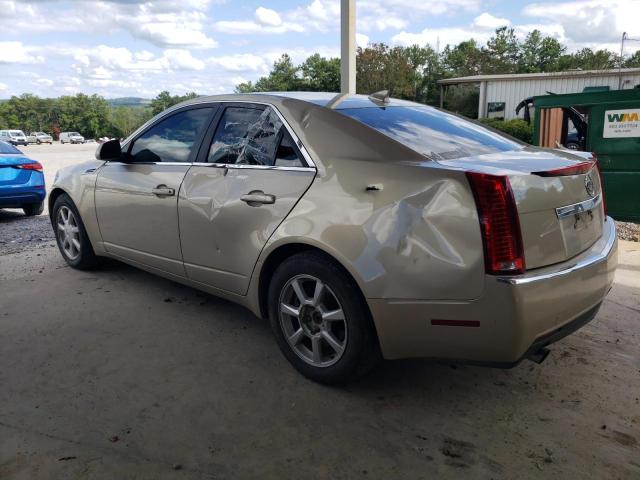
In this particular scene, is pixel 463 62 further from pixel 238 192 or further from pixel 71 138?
pixel 238 192

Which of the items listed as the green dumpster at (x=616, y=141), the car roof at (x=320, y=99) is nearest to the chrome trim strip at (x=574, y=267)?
the car roof at (x=320, y=99)

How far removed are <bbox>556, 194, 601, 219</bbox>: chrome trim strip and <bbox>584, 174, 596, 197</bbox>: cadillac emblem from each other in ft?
0.11

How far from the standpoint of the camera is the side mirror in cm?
A: 425

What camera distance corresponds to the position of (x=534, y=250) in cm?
238

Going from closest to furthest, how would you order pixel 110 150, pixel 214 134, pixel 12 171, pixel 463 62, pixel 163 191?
pixel 214 134, pixel 163 191, pixel 110 150, pixel 12 171, pixel 463 62

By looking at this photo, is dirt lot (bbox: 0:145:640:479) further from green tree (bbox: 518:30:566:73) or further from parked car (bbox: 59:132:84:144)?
green tree (bbox: 518:30:566:73)

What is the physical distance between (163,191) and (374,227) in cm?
189

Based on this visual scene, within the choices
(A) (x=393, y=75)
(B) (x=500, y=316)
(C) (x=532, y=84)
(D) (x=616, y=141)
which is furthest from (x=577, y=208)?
(A) (x=393, y=75)

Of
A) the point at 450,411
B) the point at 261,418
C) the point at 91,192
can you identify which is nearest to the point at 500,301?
the point at 450,411

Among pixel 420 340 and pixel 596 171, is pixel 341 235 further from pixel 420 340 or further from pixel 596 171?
pixel 596 171

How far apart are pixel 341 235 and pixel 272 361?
3.59 feet

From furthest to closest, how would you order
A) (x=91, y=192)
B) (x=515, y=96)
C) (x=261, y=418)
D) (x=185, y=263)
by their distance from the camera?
1. (x=515, y=96)
2. (x=91, y=192)
3. (x=185, y=263)
4. (x=261, y=418)

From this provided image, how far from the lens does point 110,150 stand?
425cm

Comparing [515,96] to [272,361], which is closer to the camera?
[272,361]
